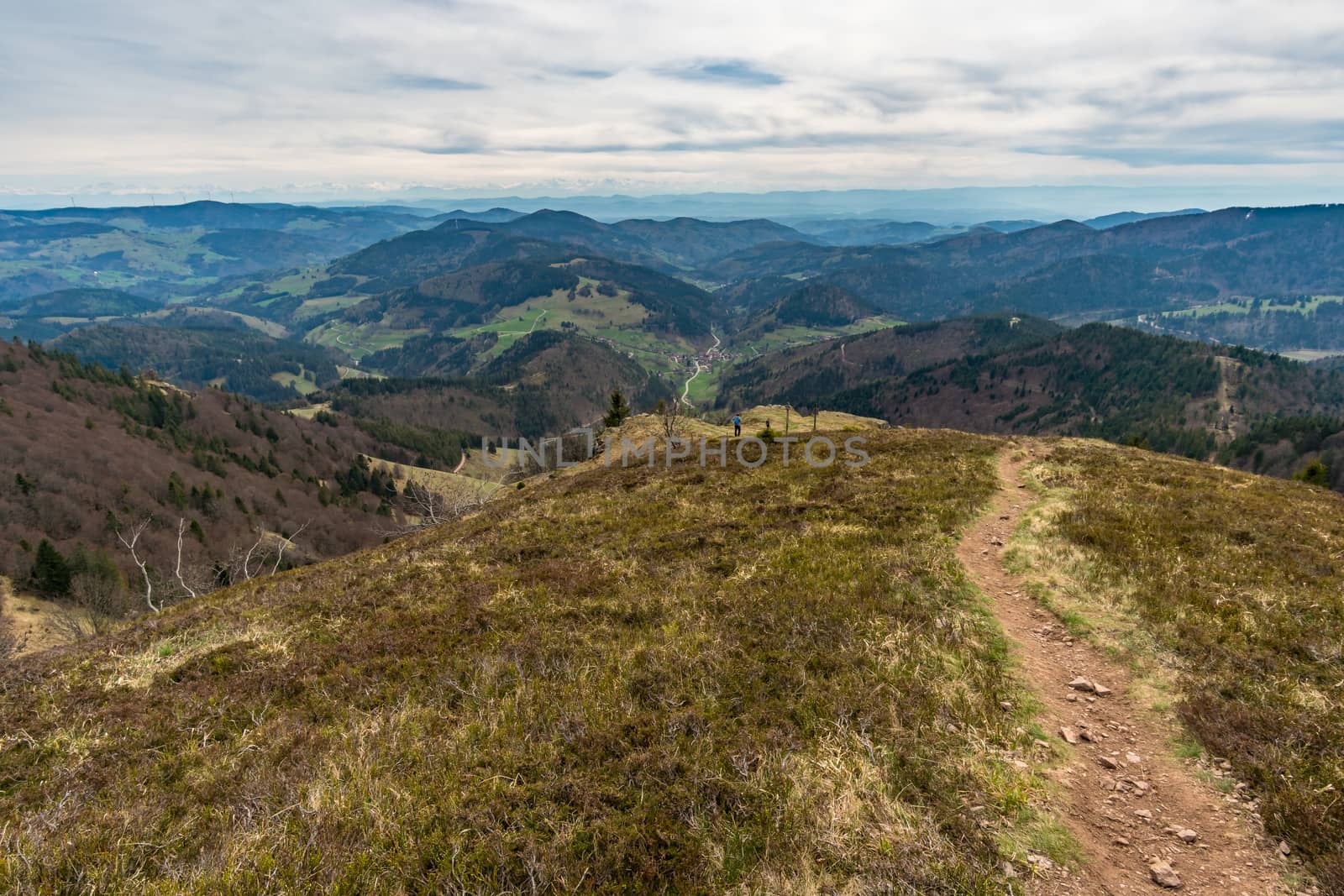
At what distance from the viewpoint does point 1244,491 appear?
25094 millimetres

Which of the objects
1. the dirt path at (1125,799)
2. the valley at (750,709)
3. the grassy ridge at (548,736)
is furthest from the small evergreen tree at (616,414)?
the dirt path at (1125,799)

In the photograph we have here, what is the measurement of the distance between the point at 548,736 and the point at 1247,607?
59.0 feet

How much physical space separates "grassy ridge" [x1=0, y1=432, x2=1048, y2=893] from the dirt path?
839mm

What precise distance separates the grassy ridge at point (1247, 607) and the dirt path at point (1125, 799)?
0.68 meters

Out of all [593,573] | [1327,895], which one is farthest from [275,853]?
Answer: [1327,895]

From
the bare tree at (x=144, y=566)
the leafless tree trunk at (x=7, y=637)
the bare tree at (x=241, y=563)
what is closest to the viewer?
the bare tree at (x=144, y=566)

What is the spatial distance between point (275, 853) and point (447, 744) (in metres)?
3.00

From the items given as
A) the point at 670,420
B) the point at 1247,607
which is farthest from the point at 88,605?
the point at 1247,607

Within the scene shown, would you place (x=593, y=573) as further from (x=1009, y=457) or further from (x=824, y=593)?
(x=1009, y=457)

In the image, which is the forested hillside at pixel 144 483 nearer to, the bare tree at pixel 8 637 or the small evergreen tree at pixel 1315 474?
the bare tree at pixel 8 637

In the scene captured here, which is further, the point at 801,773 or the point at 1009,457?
the point at 1009,457

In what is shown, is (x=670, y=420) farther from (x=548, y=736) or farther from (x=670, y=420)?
(x=548, y=736)

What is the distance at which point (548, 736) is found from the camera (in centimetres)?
1080

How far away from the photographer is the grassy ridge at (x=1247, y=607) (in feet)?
30.7
